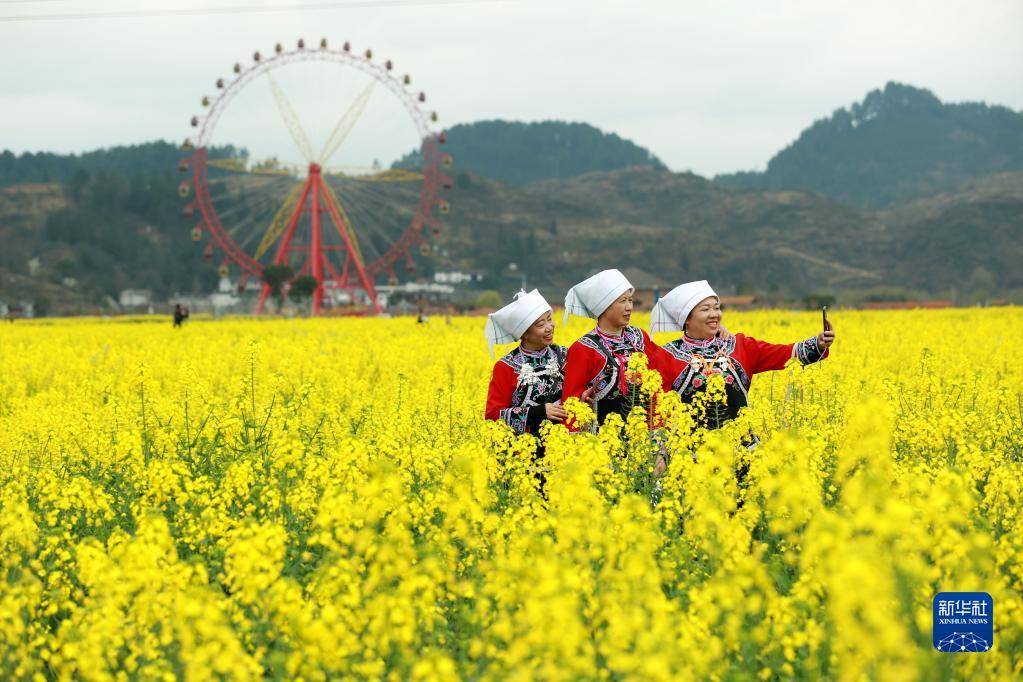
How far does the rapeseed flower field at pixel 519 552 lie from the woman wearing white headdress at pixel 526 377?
16.0 inches

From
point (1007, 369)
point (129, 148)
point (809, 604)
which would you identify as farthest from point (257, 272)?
point (129, 148)

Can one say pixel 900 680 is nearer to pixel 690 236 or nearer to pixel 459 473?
pixel 459 473

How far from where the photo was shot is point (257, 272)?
4481 cm

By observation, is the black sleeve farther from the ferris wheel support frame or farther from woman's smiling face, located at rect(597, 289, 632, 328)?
the ferris wheel support frame

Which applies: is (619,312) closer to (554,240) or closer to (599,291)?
(599,291)

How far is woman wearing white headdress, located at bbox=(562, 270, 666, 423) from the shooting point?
550 cm

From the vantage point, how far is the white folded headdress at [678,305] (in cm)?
553

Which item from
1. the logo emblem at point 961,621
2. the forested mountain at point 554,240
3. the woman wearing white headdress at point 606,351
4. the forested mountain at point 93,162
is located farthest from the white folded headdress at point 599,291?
the forested mountain at point 93,162

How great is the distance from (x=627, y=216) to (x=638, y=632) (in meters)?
174

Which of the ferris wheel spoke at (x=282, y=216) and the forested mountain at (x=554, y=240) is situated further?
the forested mountain at (x=554, y=240)

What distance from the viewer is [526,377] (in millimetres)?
5754

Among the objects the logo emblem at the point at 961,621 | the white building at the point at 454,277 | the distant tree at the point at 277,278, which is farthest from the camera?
the white building at the point at 454,277

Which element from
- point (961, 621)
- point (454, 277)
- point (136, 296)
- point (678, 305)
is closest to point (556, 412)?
point (678, 305)

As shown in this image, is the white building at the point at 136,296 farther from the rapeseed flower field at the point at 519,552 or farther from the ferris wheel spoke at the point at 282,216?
the rapeseed flower field at the point at 519,552
